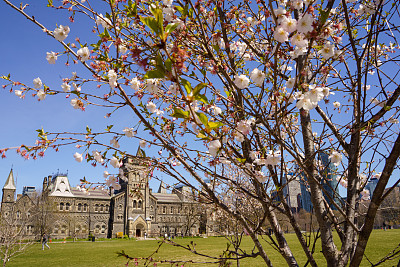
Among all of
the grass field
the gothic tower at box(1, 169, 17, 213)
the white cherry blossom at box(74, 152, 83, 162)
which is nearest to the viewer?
the white cherry blossom at box(74, 152, 83, 162)

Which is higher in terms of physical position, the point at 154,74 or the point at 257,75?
the point at 257,75

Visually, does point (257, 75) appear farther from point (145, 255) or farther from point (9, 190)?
point (9, 190)

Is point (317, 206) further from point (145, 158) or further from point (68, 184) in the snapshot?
point (68, 184)

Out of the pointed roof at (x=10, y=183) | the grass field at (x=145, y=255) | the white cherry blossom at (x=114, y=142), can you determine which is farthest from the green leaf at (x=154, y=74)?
the pointed roof at (x=10, y=183)

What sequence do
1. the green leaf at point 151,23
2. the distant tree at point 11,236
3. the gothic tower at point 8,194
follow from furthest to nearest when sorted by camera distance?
the gothic tower at point 8,194
the distant tree at point 11,236
the green leaf at point 151,23

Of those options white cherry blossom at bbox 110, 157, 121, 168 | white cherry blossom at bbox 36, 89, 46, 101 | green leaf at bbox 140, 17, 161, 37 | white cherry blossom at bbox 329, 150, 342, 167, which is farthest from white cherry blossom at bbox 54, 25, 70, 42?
white cherry blossom at bbox 329, 150, 342, 167

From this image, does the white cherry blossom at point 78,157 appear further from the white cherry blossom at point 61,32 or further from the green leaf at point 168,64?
the green leaf at point 168,64

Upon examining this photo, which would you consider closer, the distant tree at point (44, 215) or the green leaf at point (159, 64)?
the green leaf at point (159, 64)

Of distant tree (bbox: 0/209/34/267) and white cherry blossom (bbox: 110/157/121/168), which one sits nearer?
white cherry blossom (bbox: 110/157/121/168)

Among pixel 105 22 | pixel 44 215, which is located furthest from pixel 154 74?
pixel 44 215

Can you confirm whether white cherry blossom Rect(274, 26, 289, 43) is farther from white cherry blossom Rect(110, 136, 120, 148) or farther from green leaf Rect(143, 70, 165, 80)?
white cherry blossom Rect(110, 136, 120, 148)

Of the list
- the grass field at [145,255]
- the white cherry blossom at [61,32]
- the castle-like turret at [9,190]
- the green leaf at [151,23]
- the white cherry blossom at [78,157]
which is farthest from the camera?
the castle-like turret at [9,190]

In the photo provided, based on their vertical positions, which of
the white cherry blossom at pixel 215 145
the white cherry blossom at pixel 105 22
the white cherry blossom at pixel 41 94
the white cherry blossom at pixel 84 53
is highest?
the white cherry blossom at pixel 105 22

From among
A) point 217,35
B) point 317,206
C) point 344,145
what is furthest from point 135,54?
point 344,145
